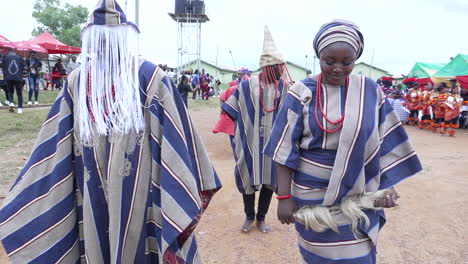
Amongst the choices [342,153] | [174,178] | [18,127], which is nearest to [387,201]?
[342,153]

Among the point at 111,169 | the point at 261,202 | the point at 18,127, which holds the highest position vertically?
the point at 111,169

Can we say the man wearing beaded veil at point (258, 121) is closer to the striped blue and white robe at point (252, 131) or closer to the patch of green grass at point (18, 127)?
the striped blue and white robe at point (252, 131)

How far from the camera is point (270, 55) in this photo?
3.54 meters

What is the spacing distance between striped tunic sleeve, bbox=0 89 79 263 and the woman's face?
1.41m

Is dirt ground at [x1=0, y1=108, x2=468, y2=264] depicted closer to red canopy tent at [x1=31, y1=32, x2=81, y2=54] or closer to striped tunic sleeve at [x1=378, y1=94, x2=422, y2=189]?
striped tunic sleeve at [x1=378, y1=94, x2=422, y2=189]

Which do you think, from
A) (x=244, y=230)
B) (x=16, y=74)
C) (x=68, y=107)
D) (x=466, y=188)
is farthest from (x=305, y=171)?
(x=16, y=74)

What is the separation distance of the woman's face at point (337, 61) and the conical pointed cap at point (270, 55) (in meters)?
1.71

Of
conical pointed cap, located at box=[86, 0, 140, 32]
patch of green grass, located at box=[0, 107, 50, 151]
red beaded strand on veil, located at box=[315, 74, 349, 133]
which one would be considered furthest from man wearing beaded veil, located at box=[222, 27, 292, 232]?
patch of green grass, located at box=[0, 107, 50, 151]

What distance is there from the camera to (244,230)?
3.63 meters

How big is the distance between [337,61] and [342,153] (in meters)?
0.48

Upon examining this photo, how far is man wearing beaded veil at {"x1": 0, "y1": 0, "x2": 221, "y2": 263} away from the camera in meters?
1.75

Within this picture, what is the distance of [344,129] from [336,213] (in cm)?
46

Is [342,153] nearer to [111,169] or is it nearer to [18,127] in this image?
[111,169]

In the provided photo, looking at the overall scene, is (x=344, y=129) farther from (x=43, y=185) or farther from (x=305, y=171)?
(x=43, y=185)
